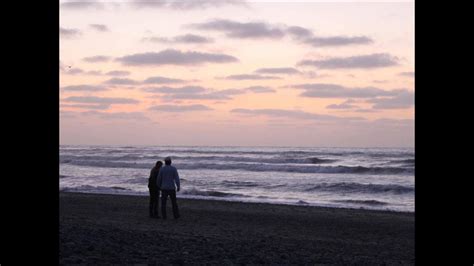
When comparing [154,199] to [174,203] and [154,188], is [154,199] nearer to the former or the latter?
[154,188]

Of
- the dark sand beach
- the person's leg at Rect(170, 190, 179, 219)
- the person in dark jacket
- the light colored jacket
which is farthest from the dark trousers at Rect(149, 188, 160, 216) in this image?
the light colored jacket

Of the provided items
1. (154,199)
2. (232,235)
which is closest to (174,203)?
(154,199)

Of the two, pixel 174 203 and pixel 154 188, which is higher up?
pixel 154 188

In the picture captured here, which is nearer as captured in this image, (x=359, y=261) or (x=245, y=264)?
(x=245, y=264)

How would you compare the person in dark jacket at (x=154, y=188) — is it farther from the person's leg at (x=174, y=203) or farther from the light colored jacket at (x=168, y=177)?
the light colored jacket at (x=168, y=177)

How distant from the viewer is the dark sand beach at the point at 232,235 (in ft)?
28.6

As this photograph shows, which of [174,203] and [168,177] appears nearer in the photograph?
[168,177]

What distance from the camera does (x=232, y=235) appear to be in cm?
1258

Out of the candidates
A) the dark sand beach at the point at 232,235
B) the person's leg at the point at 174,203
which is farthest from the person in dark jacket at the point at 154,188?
the person's leg at the point at 174,203

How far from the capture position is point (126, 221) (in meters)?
15.2

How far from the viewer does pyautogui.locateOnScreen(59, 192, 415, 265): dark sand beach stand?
8.71m
